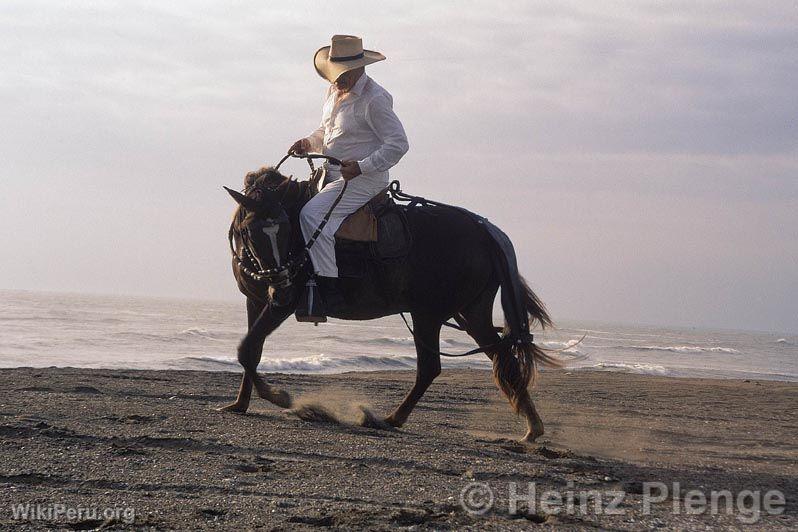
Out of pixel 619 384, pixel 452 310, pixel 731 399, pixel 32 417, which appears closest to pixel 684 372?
pixel 619 384

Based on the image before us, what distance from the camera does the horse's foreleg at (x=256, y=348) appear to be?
6238 millimetres

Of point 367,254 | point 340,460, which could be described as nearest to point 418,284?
point 367,254

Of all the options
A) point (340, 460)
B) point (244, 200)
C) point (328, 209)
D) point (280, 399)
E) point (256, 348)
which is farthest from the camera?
point (280, 399)

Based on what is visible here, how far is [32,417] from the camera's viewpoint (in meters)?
5.62

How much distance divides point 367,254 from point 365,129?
40.5 inches

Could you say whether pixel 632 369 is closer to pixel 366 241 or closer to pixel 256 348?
pixel 366 241

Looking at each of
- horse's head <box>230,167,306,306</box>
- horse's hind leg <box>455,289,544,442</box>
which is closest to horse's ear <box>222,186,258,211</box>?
horse's head <box>230,167,306,306</box>

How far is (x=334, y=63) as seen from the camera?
20.8 feet

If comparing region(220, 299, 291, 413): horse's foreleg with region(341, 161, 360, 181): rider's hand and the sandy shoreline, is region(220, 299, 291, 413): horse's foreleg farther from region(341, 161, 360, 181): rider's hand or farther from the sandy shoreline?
region(341, 161, 360, 181): rider's hand

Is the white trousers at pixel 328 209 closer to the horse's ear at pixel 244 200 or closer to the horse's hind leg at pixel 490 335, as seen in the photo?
the horse's ear at pixel 244 200

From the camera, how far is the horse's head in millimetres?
5969

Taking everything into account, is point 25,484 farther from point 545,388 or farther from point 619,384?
point 619,384

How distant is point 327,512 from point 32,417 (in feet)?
10.2

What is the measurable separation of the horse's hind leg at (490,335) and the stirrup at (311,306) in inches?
49.1
